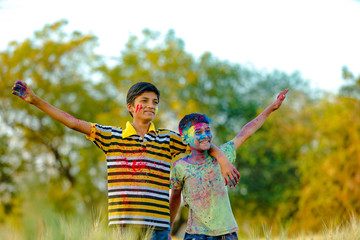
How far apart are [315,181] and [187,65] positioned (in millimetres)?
8424

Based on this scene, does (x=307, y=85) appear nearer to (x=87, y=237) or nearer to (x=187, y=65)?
(x=187, y=65)

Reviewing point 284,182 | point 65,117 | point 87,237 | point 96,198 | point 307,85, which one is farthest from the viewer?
point 307,85

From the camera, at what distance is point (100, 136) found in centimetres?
360

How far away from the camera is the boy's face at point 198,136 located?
3678 millimetres

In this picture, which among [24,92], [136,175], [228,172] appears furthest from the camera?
[136,175]

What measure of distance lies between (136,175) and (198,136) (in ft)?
1.97

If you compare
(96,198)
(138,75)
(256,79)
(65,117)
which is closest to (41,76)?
(138,75)

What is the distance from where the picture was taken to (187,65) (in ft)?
75.3

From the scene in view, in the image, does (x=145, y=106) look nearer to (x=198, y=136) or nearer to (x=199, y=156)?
(x=198, y=136)

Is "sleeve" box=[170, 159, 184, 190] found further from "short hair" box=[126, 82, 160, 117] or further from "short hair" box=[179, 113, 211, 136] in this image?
"short hair" box=[126, 82, 160, 117]

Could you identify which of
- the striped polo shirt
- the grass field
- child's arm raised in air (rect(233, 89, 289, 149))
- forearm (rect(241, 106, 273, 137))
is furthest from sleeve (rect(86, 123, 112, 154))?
forearm (rect(241, 106, 273, 137))

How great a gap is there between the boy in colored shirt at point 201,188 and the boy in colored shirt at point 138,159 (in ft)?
0.39

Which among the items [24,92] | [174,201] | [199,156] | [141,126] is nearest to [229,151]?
[199,156]

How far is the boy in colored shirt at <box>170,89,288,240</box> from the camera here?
3520 millimetres
